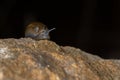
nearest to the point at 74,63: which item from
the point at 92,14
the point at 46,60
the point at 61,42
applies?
the point at 46,60

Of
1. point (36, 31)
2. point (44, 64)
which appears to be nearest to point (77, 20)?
point (36, 31)

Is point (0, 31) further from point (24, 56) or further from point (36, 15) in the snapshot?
point (24, 56)

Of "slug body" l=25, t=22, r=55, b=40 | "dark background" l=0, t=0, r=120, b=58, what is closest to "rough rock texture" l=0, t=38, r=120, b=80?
"slug body" l=25, t=22, r=55, b=40

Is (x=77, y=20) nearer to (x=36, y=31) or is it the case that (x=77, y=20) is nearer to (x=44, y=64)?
(x=36, y=31)

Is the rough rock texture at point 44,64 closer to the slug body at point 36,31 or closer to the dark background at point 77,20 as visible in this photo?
the slug body at point 36,31

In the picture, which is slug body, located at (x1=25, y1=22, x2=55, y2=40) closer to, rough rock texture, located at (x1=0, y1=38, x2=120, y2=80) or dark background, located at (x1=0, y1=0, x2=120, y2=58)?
rough rock texture, located at (x1=0, y1=38, x2=120, y2=80)
